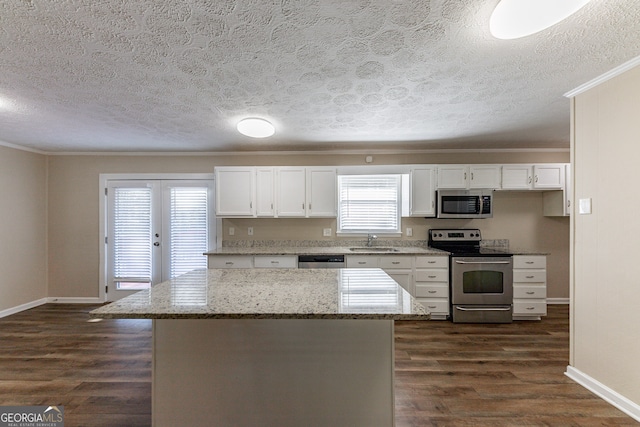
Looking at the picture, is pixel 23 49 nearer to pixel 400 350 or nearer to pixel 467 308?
pixel 400 350

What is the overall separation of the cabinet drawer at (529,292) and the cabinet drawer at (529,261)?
0.90 feet

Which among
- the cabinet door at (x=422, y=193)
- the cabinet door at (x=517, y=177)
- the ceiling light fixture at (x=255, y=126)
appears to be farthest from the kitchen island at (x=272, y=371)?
the cabinet door at (x=517, y=177)

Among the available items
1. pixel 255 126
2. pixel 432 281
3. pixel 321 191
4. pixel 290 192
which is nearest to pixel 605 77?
pixel 432 281

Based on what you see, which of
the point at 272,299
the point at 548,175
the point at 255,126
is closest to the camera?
the point at 272,299

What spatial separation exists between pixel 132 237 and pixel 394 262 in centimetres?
397

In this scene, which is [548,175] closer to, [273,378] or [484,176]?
[484,176]

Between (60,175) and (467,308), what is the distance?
628 centimetres

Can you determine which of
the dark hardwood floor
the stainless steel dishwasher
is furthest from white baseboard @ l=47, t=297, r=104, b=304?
the stainless steel dishwasher

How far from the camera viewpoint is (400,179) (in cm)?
436

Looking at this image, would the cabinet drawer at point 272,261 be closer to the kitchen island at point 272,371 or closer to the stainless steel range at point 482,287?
the stainless steel range at point 482,287

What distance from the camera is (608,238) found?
2.13 meters

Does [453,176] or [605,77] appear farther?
[453,176]

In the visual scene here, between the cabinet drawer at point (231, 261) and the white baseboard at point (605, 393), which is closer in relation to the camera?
the white baseboard at point (605, 393)

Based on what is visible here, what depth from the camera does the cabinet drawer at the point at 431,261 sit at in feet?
12.6
